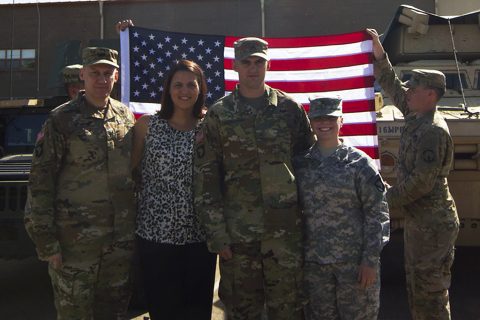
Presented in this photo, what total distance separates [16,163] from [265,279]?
2.94m

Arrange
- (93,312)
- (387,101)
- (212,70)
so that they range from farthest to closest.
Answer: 1. (387,101)
2. (212,70)
3. (93,312)

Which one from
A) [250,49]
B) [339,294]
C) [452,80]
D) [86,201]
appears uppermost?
[452,80]

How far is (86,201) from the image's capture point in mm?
2689

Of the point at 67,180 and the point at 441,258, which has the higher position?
the point at 67,180

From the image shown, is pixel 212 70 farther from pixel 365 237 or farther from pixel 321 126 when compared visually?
pixel 365 237

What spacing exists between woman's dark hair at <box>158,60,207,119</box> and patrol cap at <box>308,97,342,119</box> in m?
0.63

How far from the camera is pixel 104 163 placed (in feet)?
8.95

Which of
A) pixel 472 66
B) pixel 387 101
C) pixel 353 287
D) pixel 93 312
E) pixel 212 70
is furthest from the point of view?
pixel 472 66

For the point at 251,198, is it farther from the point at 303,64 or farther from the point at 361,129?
the point at 303,64

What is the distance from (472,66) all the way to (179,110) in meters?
4.36

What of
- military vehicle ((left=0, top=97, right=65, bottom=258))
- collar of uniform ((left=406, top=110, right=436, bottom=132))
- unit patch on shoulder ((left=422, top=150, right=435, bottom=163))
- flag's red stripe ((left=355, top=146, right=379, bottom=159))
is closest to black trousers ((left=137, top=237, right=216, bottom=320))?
unit patch on shoulder ((left=422, top=150, right=435, bottom=163))

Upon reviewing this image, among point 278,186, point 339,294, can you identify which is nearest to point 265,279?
point 339,294

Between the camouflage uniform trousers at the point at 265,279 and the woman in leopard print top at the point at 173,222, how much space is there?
0.14 meters

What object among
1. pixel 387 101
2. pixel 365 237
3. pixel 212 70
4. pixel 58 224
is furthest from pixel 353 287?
pixel 387 101
